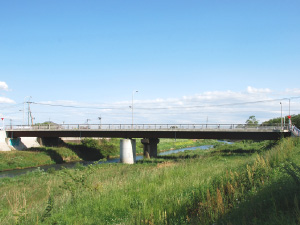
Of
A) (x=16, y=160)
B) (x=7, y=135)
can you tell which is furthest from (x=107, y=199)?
(x=7, y=135)

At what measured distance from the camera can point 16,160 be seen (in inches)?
1861

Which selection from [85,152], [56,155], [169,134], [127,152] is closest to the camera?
[127,152]

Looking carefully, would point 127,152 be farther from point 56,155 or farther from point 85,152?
point 85,152

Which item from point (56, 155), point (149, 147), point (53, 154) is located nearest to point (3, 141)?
point (53, 154)

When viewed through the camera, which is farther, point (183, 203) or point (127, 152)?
point (127, 152)

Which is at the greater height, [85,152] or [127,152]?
[127,152]

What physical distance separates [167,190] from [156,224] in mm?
3905

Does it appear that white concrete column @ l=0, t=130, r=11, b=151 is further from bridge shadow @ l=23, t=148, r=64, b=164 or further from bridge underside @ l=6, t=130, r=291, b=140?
bridge shadow @ l=23, t=148, r=64, b=164

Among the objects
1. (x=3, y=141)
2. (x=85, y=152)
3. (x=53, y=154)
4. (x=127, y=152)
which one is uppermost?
(x=3, y=141)

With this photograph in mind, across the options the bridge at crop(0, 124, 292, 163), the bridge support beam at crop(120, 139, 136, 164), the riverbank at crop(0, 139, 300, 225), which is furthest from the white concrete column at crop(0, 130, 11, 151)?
the riverbank at crop(0, 139, 300, 225)

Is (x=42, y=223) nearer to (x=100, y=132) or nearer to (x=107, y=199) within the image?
(x=107, y=199)

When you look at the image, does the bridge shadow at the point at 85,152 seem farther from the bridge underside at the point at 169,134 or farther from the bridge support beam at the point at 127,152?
the bridge support beam at the point at 127,152

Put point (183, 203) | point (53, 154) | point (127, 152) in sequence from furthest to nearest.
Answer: point (53, 154), point (127, 152), point (183, 203)

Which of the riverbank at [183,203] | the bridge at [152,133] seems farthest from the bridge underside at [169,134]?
the riverbank at [183,203]
